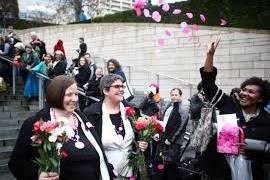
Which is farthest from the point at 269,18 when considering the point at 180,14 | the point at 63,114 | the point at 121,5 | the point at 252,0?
the point at 121,5

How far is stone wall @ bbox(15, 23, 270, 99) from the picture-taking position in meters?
13.8

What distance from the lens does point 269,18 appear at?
13.5 m

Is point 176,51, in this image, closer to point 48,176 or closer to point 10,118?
point 10,118

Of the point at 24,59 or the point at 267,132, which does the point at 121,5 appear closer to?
the point at 24,59

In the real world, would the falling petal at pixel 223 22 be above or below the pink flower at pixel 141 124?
above

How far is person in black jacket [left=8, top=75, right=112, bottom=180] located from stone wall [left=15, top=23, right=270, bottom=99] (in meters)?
9.01

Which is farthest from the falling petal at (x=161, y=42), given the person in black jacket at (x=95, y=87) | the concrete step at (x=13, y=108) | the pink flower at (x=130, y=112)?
A: the pink flower at (x=130, y=112)

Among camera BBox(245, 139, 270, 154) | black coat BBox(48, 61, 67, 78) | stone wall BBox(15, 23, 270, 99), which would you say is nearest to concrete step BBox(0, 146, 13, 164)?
black coat BBox(48, 61, 67, 78)

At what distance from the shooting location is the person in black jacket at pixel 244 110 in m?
4.01

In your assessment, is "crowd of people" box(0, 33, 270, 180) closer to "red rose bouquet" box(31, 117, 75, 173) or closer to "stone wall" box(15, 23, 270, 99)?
"red rose bouquet" box(31, 117, 75, 173)

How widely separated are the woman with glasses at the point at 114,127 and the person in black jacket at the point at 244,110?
2.34 feet

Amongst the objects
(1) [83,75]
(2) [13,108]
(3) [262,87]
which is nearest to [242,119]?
(3) [262,87]

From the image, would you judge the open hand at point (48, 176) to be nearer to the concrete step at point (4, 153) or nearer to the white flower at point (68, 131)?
the white flower at point (68, 131)

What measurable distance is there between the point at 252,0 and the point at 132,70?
431 centimetres
